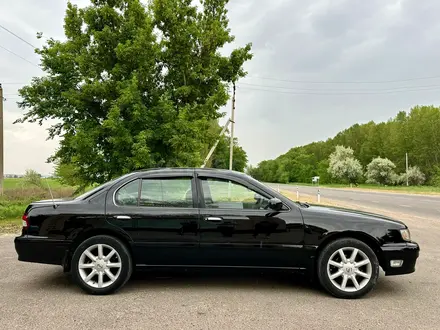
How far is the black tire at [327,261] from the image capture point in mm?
4059

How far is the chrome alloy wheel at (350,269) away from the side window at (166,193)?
1.83 m

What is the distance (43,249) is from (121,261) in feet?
3.09

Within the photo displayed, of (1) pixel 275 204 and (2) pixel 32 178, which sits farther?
(2) pixel 32 178

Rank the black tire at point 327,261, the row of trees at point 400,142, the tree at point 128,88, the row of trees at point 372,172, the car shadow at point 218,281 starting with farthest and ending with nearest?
1. the row of trees at point 400,142
2. the row of trees at point 372,172
3. the tree at point 128,88
4. the car shadow at point 218,281
5. the black tire at point 327,261

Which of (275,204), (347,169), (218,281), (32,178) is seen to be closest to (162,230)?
(218,281)

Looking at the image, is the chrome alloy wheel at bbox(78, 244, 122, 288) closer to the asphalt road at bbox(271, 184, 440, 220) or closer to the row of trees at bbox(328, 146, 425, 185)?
the asphalt road at bbox(271, 184, 440, 220)

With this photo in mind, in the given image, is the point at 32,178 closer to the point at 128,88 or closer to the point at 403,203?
the point at 128,88

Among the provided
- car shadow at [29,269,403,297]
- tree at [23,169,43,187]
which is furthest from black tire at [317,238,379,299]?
tree at [23,169,43,187]

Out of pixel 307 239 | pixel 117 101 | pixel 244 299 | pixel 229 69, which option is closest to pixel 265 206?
pixel 307 239

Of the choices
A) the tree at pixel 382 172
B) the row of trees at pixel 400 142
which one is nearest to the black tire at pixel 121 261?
the row of trees at pixel 400 142

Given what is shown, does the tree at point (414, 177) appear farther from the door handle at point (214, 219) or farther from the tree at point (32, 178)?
the door handle at point (214, 219)

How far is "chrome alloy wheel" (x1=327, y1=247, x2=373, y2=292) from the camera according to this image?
4078mm

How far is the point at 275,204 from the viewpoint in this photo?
4.17 meters

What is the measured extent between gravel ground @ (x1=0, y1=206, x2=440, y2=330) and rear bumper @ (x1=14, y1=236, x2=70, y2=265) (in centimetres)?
40
